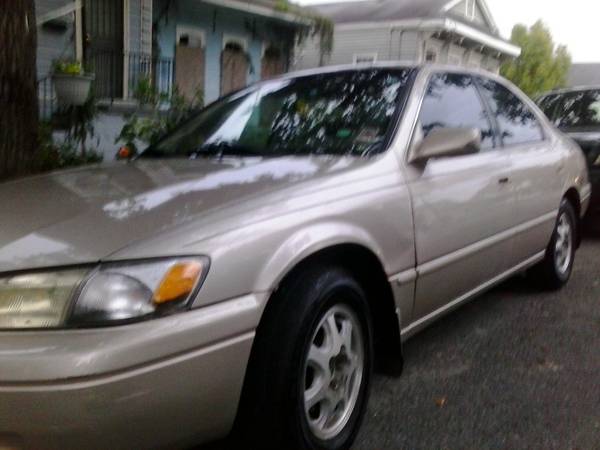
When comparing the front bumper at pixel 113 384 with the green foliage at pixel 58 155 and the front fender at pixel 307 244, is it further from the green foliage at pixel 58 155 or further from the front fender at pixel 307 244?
the green foliage at pixel 58 155

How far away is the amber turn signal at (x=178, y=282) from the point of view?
2.06 metres

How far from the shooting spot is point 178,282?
209 cm

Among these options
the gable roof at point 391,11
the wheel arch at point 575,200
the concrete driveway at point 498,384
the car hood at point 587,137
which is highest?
the gable roof at point 391,11

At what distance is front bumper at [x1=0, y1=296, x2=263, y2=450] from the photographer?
188 centimetres

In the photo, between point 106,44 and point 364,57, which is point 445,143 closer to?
point 106,44

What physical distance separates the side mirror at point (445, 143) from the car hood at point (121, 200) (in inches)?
13.1

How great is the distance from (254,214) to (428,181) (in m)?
1.15

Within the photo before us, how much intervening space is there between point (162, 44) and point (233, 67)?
7.30 ft

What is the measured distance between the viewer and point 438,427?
299 centimetres

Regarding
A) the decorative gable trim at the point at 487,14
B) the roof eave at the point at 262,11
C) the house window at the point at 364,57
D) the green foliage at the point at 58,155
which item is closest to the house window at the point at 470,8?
the decorative gable trim at the point at 487,14

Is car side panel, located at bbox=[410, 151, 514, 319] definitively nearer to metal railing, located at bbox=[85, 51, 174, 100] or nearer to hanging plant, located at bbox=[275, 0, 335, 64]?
metal railing, located at bbox=[85, 51, 174, 100]

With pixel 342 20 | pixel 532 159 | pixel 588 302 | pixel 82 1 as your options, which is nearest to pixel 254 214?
pixel 532 159

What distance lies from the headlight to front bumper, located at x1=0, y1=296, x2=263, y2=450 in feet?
0.13

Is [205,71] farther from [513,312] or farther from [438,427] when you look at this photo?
[438,427]
